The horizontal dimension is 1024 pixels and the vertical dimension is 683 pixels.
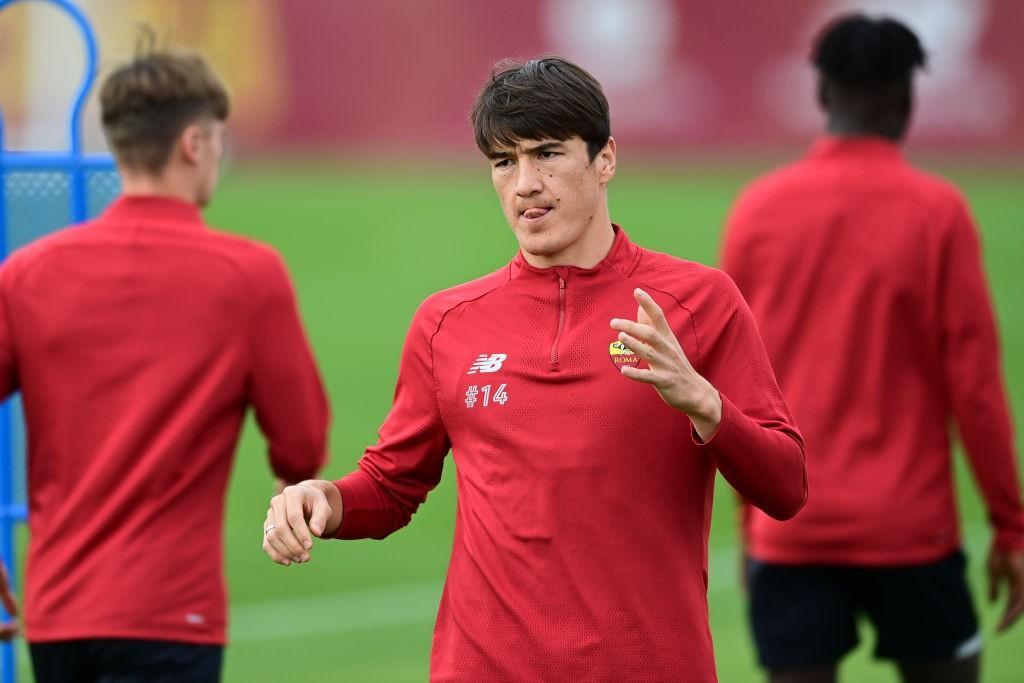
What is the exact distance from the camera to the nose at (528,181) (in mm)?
3277

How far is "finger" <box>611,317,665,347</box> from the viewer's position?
9.46 ft

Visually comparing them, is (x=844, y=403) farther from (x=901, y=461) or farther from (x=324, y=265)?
(x=324, y=265)

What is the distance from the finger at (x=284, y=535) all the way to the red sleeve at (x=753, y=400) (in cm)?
73

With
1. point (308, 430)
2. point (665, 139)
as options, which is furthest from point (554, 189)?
point (665, 139)

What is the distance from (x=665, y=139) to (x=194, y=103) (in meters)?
22.9

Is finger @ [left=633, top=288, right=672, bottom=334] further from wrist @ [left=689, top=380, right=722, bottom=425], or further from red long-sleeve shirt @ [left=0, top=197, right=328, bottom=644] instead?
red long-sleeve shirt @ [left=0, top=197, right=328, bottom=644]

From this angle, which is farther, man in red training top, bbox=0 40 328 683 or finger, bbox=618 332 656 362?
man in red training top, bbox=0 40 328 683

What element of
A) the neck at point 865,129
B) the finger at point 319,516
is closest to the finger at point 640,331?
the finger at point 319,516

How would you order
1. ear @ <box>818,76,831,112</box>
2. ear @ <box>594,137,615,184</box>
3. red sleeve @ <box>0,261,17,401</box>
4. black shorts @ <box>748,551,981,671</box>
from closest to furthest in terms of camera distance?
1. ear @ <box>594,137,615,184</box>
2. red sleeve @ <box>0,261,17,401</box>
3. black shorts @ <box>748,551,981,671</box>
4. ear @ <box>818,76,831,112</box>

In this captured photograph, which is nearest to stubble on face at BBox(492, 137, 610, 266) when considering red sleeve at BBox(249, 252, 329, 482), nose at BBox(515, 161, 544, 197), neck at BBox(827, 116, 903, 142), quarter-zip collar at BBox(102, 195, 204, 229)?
nose at BBox(515, 161, 544, 197)

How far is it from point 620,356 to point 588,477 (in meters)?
0.23

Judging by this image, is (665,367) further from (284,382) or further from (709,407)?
(284,382)

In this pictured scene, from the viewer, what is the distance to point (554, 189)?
3.29m

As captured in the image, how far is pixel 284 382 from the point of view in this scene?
416 cm
